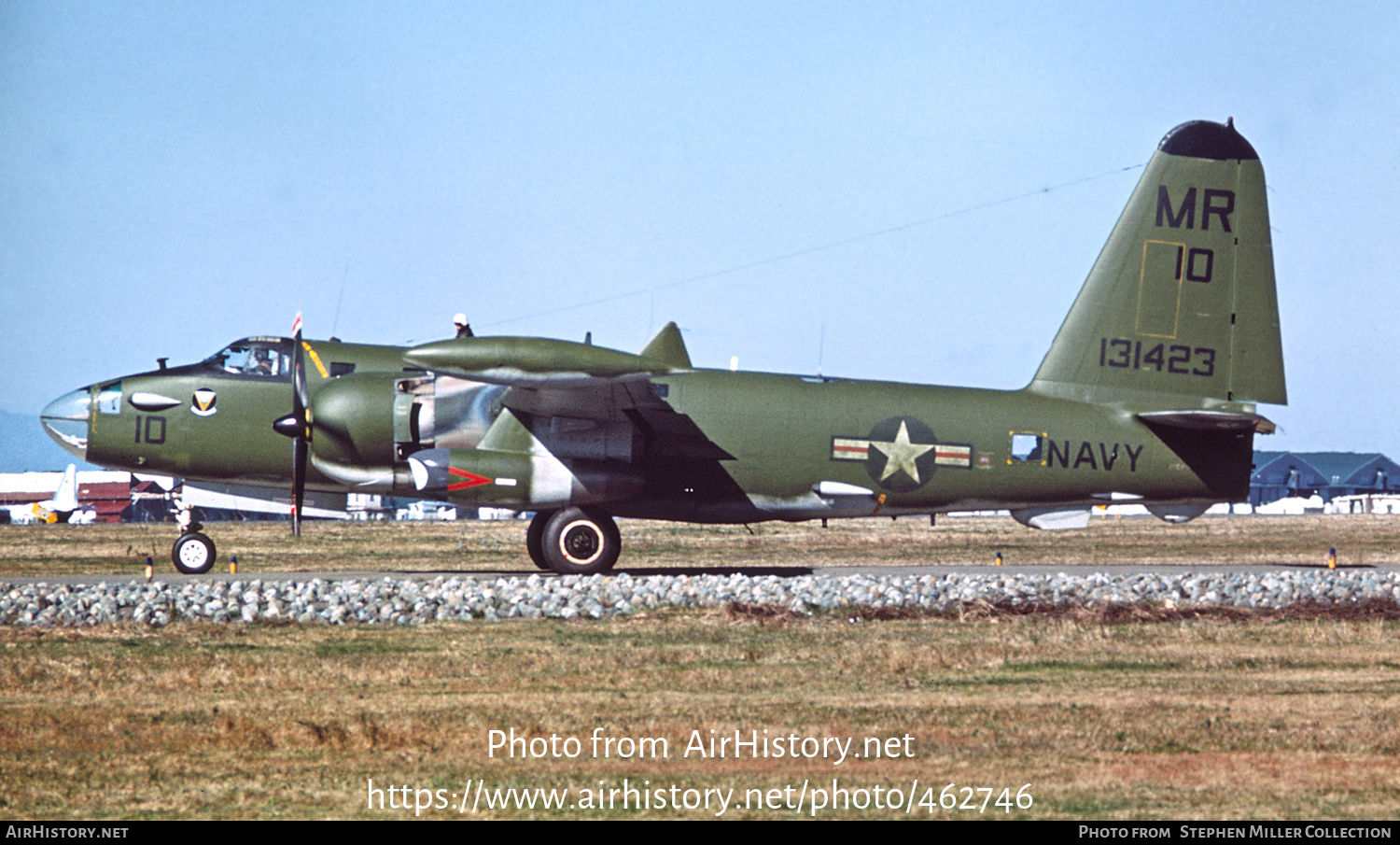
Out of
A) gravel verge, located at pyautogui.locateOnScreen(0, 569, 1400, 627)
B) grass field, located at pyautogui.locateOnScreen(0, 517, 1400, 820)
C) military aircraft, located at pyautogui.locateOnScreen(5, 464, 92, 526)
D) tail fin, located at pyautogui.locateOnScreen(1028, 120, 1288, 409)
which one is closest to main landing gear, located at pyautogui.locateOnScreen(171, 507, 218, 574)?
gravel verge, located at pyautogui.locateOnScreen(0, 569, 1400, 627)

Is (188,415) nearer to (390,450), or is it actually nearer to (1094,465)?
(390,450)

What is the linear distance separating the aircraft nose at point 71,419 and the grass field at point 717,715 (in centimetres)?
735

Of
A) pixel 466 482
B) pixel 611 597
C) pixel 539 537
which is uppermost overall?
pixel 466 482

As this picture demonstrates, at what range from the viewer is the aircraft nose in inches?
925

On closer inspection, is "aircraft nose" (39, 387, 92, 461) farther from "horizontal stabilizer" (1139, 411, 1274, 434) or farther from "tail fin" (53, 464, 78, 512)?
"tail fin" (53, 464, 78, 512)

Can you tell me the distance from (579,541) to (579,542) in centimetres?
2

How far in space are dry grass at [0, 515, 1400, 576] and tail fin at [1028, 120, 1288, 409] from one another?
283 inches

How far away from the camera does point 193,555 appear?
24.5 metres

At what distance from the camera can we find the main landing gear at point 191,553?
80.0ft

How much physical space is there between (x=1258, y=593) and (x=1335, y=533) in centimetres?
3474

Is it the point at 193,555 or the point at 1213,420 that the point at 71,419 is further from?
the point at 1213,420

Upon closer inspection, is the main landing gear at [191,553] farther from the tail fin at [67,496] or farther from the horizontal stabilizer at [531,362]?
the tail fin at [67,496]

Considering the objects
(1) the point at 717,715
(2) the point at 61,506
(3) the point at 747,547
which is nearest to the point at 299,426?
(1) the point at 717,715

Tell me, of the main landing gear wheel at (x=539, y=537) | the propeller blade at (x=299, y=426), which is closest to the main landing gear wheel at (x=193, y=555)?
the propeller blade at (x=299, y=426)
